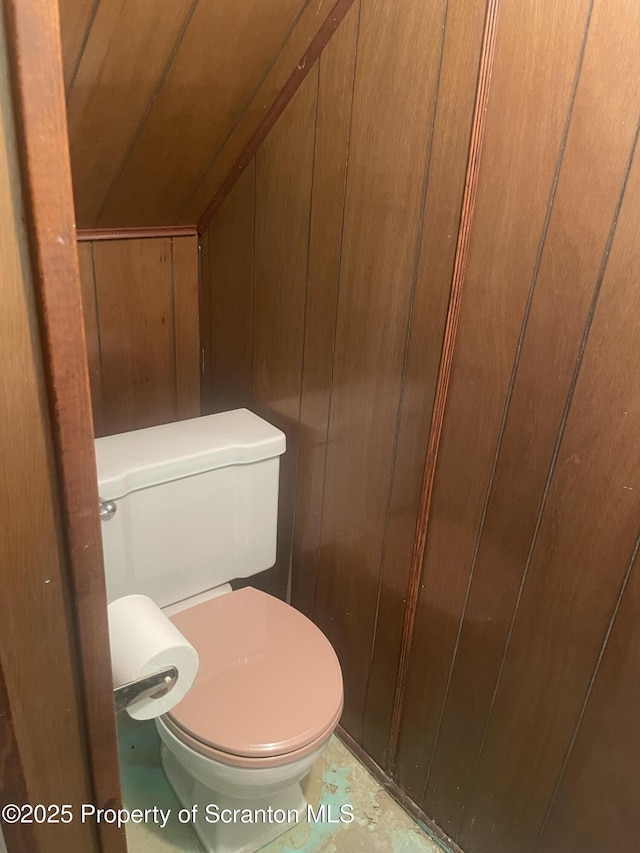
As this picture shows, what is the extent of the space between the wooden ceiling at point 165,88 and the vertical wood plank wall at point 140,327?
0.34 ft

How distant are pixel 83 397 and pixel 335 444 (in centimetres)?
100

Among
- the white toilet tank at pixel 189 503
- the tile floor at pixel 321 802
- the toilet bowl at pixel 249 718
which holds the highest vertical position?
the white toilet tank at pixel 189 503

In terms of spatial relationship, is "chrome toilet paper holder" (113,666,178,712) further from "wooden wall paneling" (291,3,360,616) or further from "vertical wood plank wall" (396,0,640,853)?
"wooden wall paneling" (291,3,360,616)

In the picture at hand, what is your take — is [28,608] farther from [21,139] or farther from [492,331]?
[492,331]

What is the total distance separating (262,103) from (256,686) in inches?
46.5

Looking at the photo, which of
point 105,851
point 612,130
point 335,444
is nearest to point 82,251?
point 335,444

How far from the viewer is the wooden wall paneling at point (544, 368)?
838mm

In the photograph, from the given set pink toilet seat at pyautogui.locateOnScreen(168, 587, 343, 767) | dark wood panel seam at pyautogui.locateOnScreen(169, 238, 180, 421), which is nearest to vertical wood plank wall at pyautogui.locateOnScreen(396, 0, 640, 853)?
pink toilet seat at pyautogui.locateOnScreen(168, 587, 343, 767)

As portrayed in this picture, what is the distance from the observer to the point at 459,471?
117 centimetres

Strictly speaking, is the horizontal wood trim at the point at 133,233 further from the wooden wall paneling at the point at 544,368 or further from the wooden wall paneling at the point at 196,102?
the wooden wall paneling at the point at 544,368

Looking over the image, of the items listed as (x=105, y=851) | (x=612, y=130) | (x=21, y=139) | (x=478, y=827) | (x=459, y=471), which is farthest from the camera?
(x=478, y=827)

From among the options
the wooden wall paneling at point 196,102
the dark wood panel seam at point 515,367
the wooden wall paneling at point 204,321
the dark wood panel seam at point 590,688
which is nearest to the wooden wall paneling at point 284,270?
the wooden wall paneling at point 196,102

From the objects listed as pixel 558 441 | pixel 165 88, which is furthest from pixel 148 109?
pixel 558 441

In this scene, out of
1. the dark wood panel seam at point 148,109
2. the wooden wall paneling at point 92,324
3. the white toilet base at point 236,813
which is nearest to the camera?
the dark wood panel seam at point 148,109
